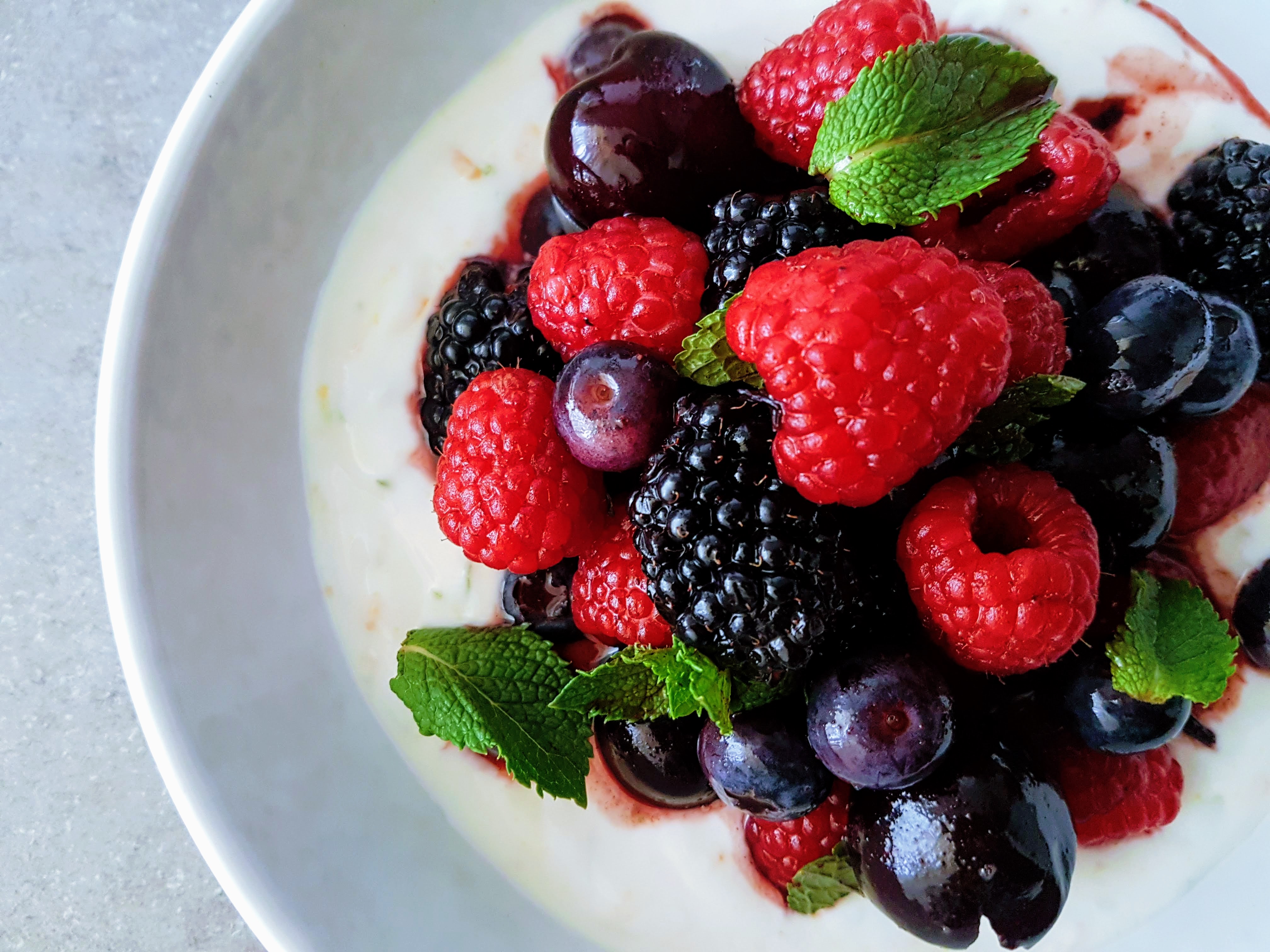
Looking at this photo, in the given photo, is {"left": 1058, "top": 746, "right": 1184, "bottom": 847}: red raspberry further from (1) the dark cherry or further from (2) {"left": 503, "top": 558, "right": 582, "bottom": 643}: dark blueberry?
(1) the dark cherry

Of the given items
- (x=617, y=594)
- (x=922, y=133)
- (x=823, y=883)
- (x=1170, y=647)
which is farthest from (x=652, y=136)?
(x=823, y=883)

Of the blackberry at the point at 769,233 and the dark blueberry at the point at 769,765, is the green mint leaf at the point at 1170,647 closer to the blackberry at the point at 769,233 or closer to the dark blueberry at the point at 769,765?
the dark blueberry at the point at 769,765

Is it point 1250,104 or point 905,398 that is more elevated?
point 905,398

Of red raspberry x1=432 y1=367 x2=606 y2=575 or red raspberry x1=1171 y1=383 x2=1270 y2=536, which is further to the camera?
red raspberry x1=1171 y1=383 x2=1270 y2=536

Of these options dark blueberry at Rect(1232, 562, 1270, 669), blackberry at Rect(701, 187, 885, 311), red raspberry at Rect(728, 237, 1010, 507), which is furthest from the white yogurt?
red raspberry at Rect(728, 237, 1010, 507)

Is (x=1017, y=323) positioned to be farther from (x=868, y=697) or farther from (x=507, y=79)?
(x=507, y=79)

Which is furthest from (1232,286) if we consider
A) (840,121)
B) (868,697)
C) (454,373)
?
(454,373)
